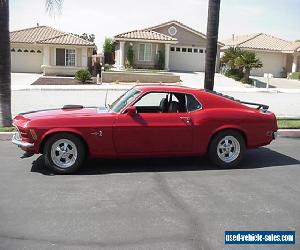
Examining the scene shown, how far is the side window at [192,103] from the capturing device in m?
7.11

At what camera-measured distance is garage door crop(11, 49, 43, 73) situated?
36.7 m

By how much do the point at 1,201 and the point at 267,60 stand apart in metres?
42.5

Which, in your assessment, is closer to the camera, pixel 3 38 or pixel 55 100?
pixel 3 38

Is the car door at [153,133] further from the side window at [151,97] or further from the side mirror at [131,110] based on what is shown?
the side window at [151,97]

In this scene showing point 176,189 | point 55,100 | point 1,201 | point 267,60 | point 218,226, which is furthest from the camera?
point 267,60

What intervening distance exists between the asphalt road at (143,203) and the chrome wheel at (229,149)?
0.90 ft

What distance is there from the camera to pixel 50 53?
34875 millimetres

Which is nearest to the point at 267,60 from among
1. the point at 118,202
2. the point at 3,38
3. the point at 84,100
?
the point at 84,100

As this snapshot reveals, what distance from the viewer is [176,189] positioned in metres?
5.96

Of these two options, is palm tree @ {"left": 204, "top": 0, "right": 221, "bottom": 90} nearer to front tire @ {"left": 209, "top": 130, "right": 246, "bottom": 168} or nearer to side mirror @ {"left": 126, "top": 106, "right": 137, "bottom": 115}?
front tire @ {"left": 209, "top": 130, "right": 246, "bottom": 168}

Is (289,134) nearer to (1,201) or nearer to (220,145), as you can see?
(220,145)

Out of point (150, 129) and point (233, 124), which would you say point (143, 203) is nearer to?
point (150, 129)

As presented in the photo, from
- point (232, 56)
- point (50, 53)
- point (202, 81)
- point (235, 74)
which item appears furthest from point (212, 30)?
point (50, 53)

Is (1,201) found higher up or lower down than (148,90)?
lower down
